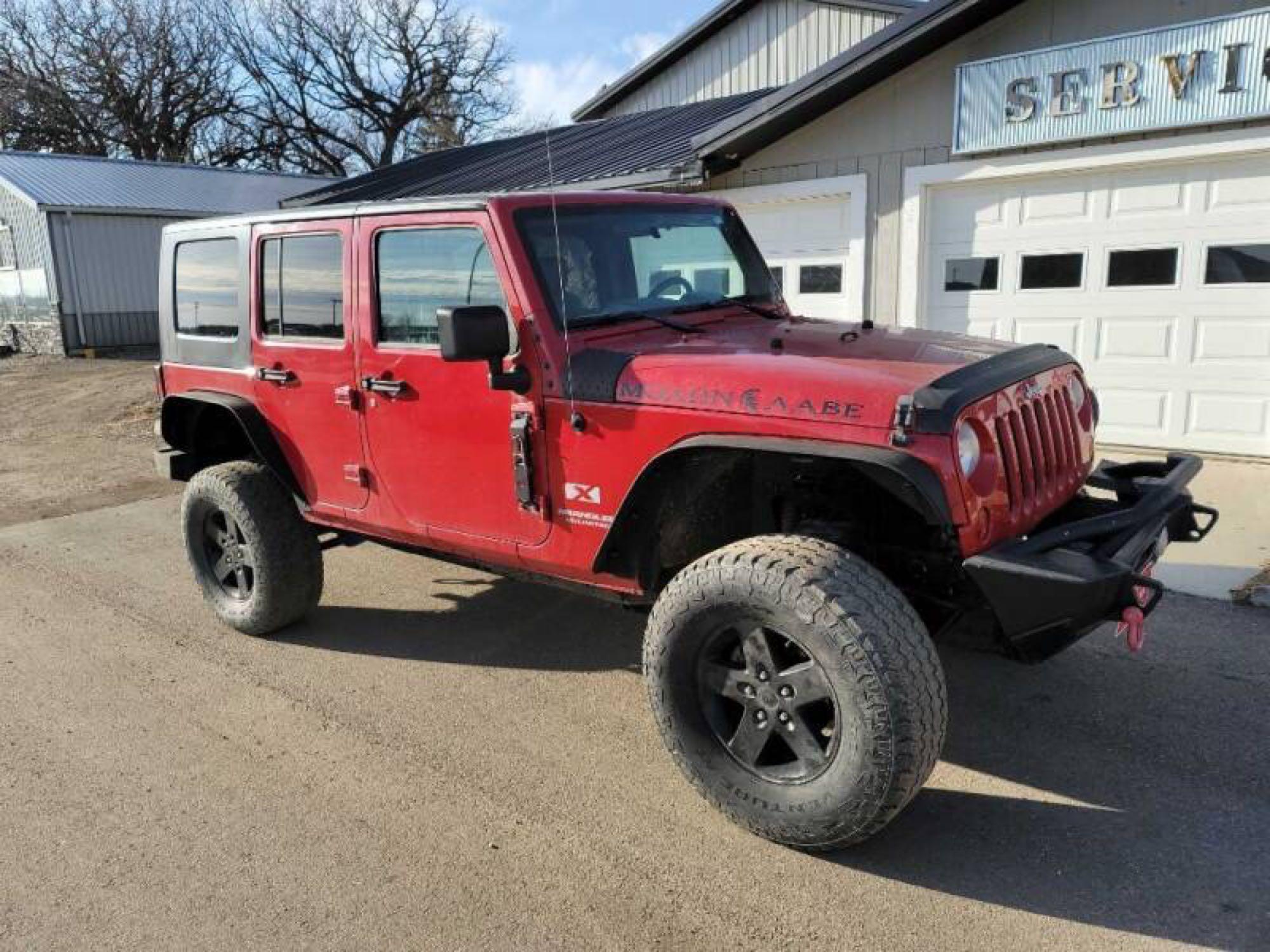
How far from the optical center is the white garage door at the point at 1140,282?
7332 mm

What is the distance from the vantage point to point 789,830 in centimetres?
294

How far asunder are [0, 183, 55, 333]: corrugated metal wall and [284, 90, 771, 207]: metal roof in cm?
775

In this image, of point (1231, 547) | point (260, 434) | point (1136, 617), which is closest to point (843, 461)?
point (1136, 617)

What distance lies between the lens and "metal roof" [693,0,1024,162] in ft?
26.1

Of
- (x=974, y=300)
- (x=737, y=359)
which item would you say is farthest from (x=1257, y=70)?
(x=737, y=359)

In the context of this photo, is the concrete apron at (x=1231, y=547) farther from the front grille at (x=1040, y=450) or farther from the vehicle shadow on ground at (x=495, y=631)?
the vehicle shadow on ground at (x=495, y=631)

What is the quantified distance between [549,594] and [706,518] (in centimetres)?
200

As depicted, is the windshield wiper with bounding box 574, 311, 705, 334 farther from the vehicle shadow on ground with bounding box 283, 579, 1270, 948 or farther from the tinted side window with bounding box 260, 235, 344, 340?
the vehicle shadow on ground with bounding box 283, 579, 1270, 948

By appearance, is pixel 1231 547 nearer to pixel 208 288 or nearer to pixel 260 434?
pixel 260 434

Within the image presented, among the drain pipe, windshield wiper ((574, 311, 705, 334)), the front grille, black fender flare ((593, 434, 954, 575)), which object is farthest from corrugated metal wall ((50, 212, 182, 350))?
the front grille

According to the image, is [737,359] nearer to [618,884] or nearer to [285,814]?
[618,884]

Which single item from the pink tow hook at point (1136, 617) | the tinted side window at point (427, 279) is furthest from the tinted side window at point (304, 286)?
the pink tow hook at point (1136, 617)

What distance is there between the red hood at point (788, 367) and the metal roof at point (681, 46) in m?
15.3

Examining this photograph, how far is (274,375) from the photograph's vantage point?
4.53 meters
